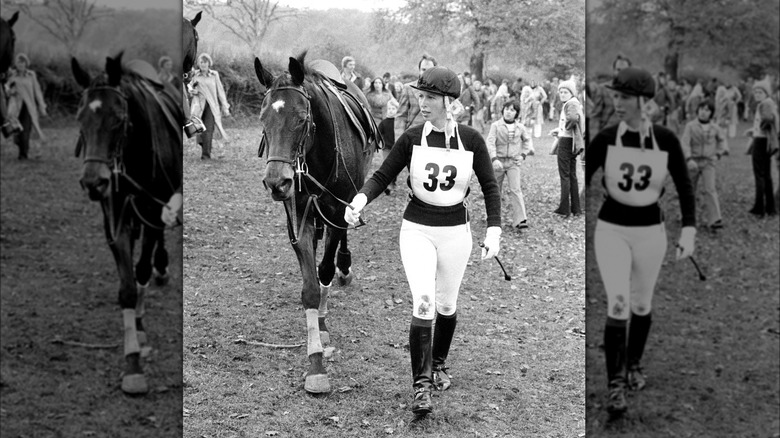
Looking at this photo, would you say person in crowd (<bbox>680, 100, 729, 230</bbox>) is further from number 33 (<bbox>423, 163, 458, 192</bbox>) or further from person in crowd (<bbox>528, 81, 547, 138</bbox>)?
person in crowd (<bbox>528, 81, 547, 138</bbox>)

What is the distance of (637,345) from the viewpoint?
1996mm

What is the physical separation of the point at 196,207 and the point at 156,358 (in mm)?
5579

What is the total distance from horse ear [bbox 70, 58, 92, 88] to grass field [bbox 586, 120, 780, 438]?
1449 mm

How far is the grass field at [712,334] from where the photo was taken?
1.99 meters

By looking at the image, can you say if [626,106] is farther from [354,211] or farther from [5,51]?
[354,211]

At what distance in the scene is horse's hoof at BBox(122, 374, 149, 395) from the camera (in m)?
2.32

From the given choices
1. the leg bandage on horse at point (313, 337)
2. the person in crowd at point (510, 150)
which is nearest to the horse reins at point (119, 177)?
the leg bandage on horse at point (313, 337)

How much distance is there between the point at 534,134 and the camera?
16.3 m

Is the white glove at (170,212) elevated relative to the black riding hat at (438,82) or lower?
lower

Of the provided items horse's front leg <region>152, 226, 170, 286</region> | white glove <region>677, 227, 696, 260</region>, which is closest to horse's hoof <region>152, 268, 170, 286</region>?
horse's front leg <region>152, 226, 170, 286</region>

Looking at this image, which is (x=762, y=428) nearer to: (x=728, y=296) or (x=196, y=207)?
(x=728, y=296)

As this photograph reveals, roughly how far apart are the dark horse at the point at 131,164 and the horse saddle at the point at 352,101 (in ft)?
10.3

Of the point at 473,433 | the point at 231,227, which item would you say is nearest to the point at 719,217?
the point at 473,433

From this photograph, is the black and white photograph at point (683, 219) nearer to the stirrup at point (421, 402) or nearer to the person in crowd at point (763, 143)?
the person in crowd at point (763, 143)
